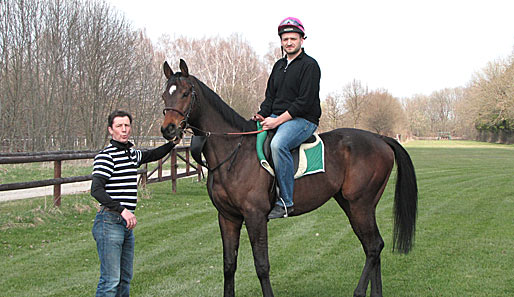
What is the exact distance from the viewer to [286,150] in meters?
4.49

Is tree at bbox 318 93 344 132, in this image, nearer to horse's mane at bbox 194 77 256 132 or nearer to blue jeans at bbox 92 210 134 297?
horse's mane at bbox 194 77 256 132

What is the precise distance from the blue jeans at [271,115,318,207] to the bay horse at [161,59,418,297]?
0.13 metres

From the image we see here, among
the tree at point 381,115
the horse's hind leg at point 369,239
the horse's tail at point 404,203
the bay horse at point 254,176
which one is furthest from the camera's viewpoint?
the tree at point 381,115

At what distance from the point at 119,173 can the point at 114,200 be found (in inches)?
9.4

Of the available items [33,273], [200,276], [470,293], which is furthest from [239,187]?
[33,273]

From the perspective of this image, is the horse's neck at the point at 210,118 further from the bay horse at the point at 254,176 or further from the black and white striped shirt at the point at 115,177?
the black and white striped shirt at the point at 115,177

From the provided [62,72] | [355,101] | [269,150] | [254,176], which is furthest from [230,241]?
[355,101]

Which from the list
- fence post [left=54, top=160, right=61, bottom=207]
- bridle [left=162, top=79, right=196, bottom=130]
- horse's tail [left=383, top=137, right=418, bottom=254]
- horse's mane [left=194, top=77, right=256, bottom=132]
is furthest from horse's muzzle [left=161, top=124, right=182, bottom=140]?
fence post [left=54, top=160, right=61, bottom=207]

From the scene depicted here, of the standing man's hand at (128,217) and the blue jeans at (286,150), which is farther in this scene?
the blue jeans at (286,150)

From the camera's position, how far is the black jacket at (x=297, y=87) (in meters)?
4.56

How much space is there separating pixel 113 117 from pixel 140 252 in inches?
153

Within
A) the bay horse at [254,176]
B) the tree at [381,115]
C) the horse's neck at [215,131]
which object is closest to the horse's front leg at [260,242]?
the bay horse at [254,176]

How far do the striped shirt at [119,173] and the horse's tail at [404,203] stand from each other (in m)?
3.28

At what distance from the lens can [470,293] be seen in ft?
16.9
